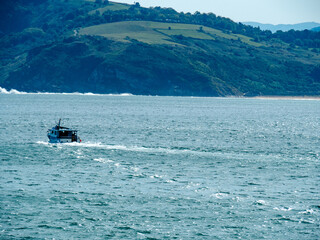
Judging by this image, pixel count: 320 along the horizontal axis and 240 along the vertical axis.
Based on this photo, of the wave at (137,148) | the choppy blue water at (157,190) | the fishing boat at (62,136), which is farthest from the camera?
the fishing boat at (62,136)

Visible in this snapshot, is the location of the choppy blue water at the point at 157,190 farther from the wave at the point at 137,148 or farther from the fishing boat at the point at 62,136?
the fishing boat at the point at 62,136

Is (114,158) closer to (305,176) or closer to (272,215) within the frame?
(305,176)

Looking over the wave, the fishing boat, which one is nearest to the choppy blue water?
the wave

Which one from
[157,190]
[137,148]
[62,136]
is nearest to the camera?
[157,190]

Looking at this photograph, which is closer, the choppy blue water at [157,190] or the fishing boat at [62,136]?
the choppy blue water at [157,190]

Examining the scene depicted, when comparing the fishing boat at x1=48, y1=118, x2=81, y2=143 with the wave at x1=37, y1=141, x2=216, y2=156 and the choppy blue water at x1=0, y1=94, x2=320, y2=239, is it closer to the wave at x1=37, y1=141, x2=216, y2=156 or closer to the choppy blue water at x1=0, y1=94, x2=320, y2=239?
the wave at x1=37, y1=141, x2=216, y2=156

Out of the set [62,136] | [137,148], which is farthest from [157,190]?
[62,136]

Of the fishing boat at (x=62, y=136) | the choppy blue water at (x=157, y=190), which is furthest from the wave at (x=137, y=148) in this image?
the fishing boat at (x=62, y=136)

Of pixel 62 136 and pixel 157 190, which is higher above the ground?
pixel 62 136

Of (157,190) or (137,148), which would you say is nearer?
(157,190)

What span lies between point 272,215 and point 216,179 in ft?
57.2

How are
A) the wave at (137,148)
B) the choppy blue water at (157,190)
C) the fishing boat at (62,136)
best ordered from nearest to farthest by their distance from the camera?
the choppy blue water at (157,190)
the wave at (137,148)
the fishing boat at (62,136)

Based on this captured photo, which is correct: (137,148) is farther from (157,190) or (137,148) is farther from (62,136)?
(157,190)

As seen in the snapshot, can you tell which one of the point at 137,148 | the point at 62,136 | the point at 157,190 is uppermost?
the point at 62,136
